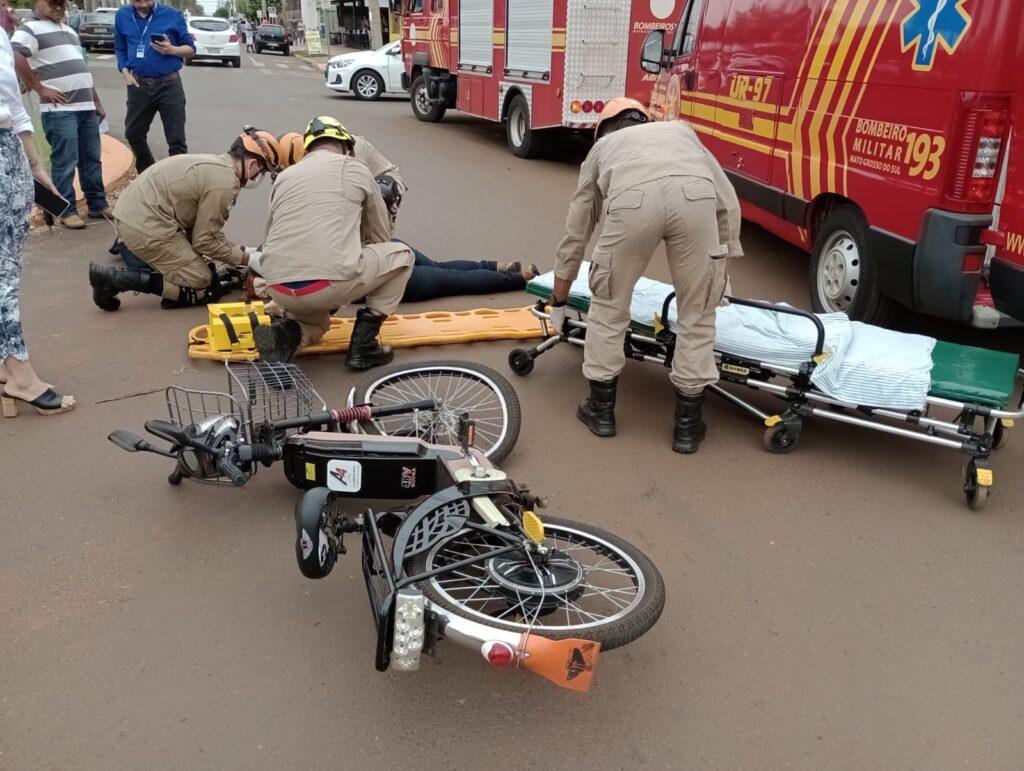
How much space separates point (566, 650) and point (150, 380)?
140 inches

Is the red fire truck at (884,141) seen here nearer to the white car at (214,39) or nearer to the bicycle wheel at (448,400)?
the bicycle wheel at (448,400)

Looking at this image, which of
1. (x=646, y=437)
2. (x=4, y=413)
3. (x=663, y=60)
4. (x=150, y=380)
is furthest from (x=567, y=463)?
(x=663, y=60)

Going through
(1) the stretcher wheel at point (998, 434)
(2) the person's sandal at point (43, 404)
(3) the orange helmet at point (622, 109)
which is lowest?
(2) the person's sandal at point (43, 404)

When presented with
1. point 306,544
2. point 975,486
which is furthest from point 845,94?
point 306,544

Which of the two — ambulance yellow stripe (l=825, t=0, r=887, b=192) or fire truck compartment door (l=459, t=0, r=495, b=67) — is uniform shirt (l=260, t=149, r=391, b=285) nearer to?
ambulance yellow stripe (l=825, t=0, r=887, b=192)

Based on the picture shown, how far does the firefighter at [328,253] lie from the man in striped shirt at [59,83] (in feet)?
11.7

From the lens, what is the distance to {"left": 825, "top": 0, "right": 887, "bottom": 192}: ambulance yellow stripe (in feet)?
16.5

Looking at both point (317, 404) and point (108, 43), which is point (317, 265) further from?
point (108, 43)

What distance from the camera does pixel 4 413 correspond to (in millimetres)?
4484

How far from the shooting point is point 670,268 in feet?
13.7

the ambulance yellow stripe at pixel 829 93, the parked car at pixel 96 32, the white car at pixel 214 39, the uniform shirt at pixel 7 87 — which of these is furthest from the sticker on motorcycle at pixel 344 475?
the parked car at pixel 96 32

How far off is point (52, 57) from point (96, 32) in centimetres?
2965

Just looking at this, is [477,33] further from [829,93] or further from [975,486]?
[975,486]

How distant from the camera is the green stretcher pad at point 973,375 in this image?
12.4 ft
